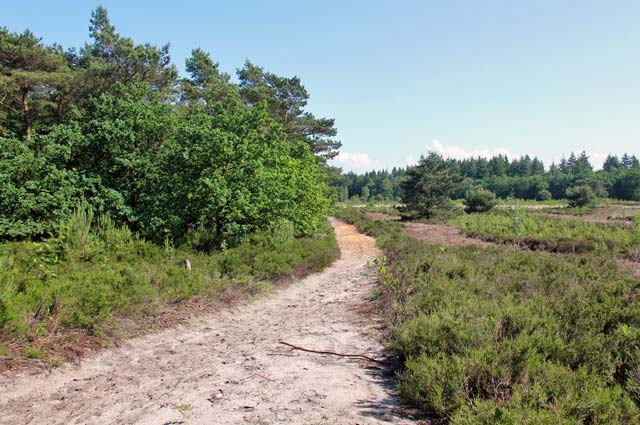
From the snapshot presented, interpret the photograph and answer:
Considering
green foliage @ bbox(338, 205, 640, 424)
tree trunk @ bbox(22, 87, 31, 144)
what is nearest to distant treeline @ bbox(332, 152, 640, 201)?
tree trunk @ bbox(22, 87, 31, 144)

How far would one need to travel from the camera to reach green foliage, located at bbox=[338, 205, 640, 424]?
3422 millimetres

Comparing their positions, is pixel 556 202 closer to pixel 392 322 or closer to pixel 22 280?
pixel 392 322

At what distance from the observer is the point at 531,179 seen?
93562mm

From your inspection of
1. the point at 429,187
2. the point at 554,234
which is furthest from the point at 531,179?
the point at 554,234

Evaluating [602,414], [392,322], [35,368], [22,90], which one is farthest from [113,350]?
[22,90]

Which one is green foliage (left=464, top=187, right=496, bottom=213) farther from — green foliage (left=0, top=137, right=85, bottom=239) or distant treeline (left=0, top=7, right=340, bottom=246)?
green foliage (left=0, top=137, right=85, bottom=239)

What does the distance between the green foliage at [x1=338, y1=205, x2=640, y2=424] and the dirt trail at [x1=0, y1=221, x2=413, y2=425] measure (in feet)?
1.72

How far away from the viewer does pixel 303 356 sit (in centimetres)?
541

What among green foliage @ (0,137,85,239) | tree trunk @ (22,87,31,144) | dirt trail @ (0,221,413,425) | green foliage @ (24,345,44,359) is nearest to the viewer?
dirt trail @ (0,221,413,425)

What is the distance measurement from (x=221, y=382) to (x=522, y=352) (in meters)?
3.58

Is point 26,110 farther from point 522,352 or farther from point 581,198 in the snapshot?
point 581,198

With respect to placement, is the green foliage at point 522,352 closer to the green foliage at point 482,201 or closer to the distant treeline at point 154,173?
the distant treeline at point 154,173

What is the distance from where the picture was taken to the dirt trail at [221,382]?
12.4ft

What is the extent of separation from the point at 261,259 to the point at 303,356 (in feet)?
18.2
